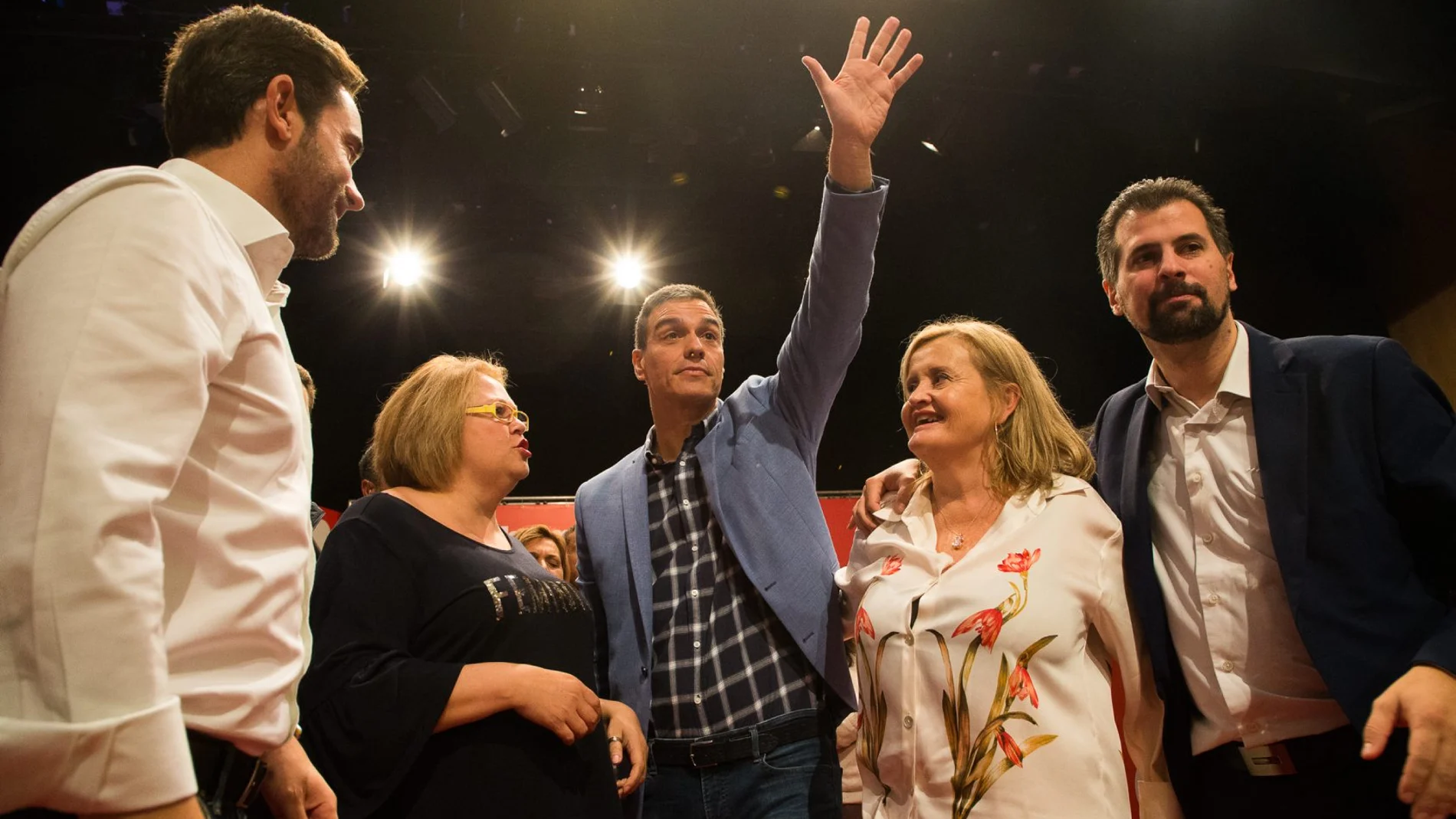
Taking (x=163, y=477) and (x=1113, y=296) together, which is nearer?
(x=163, y=477)

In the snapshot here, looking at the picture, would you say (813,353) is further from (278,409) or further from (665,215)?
(665,215)

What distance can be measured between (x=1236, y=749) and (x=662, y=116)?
4.33 m

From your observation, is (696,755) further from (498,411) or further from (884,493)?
(498,411)

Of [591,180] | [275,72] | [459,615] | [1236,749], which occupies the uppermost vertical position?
[591,180]

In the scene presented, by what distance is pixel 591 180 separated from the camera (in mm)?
5754

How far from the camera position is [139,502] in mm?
891

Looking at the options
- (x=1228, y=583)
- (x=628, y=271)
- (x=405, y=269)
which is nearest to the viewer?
(x=1228, y=583)

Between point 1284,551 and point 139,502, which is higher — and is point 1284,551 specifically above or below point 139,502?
below

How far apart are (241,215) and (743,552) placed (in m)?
1.38

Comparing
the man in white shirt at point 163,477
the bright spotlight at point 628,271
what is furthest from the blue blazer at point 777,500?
the bright spotlight at point 628,271

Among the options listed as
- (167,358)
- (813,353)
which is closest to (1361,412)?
(813,353)

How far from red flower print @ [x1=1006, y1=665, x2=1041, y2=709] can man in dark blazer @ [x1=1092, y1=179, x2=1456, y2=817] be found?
1.21ft

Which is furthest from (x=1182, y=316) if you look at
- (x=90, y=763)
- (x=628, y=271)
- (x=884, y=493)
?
(x=628, y=271)

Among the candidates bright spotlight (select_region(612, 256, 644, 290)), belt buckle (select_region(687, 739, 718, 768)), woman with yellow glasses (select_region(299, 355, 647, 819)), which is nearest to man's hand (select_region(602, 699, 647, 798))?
woman with yellow glasses (select_region(299, 355, 647, 819))
